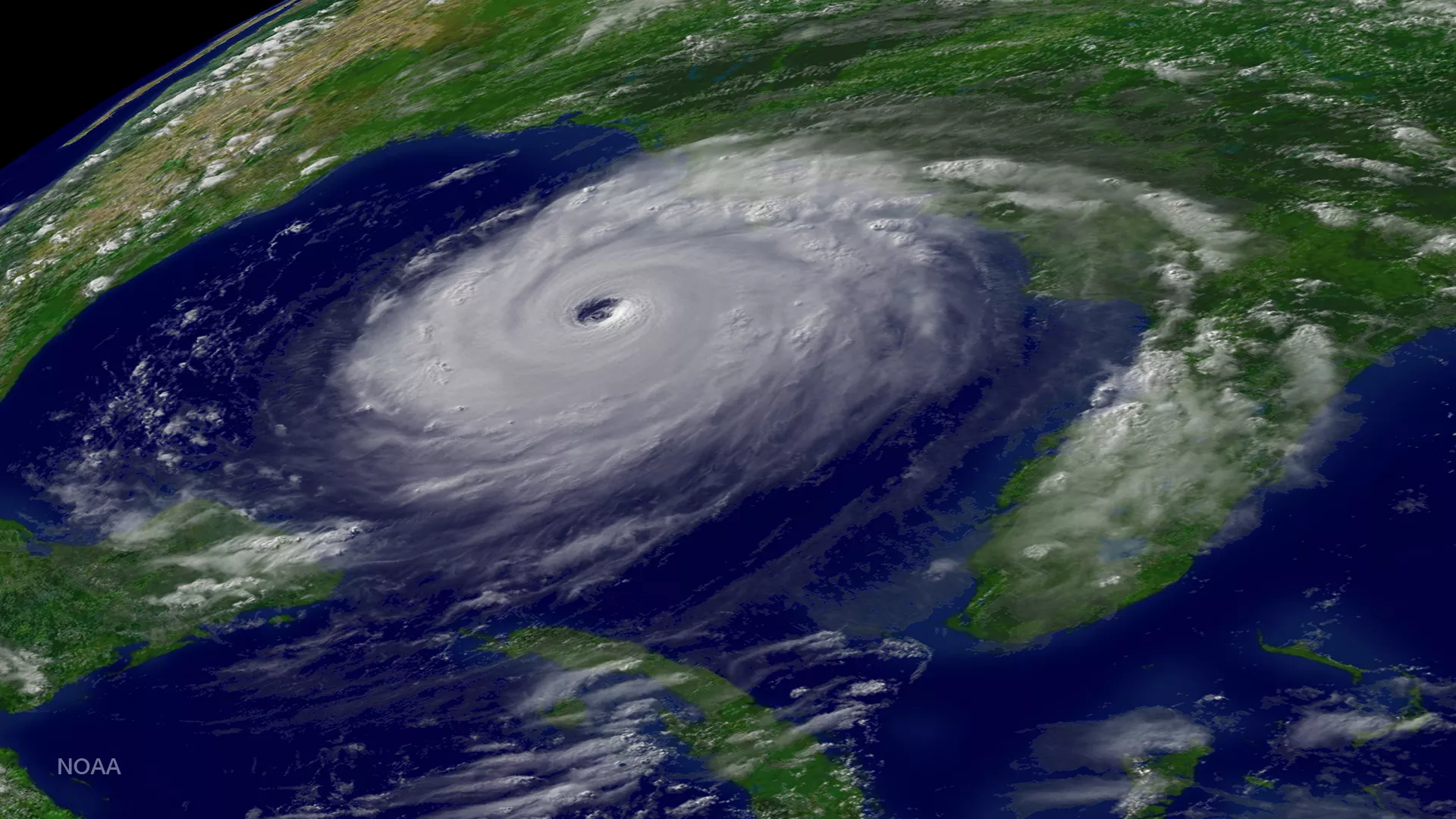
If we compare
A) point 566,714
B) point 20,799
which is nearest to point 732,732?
point 566,714

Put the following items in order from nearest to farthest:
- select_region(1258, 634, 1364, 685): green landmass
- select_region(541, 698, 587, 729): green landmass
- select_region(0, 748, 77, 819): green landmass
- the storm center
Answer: select_region(1258, 634, 1364, 685): green landmass < select_region(541, 698, 587, 729): green landmass < select_region(0, 748, 77, 819): green landmass < the storm center

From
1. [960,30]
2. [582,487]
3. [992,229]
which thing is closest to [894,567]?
[582,487]

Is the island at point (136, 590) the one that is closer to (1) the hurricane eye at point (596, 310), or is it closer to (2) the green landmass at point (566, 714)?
(2) the green landmass at point (566, 714)

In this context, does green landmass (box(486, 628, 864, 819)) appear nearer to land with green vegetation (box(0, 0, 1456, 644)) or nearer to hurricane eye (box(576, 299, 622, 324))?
land with green vegetation (box(0, 0, 1456, 644))

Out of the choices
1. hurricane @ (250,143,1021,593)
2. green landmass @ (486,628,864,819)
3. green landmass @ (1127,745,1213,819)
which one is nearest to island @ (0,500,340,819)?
hurricane @ (250,143,1021,593)

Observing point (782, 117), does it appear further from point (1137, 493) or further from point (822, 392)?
point (1137, 493)

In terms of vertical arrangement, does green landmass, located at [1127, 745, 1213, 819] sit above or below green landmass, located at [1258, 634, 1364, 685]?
below
